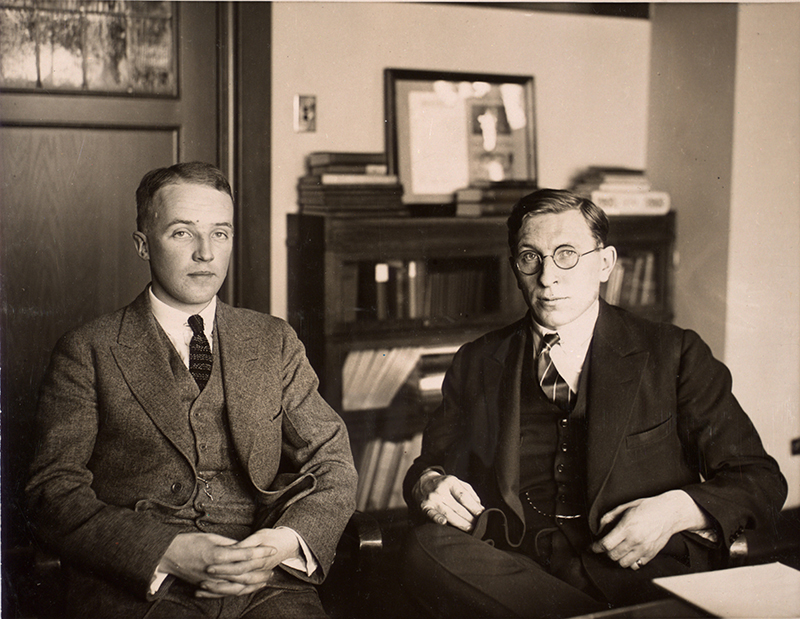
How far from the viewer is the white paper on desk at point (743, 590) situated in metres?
1.38

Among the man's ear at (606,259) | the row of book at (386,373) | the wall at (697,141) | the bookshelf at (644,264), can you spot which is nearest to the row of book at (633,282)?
the bookshelf at (644,264)

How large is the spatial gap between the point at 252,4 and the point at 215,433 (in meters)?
1.46

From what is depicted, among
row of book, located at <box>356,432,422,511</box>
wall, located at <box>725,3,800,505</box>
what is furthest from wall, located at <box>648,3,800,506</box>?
row of book, located at <box>356,432,422,511</box>

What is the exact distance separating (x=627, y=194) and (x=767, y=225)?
1.85 ft

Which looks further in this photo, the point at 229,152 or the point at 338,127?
the point at 338,127

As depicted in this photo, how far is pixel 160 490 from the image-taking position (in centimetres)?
155

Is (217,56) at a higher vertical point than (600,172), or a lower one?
higher

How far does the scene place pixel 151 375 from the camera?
1.56m

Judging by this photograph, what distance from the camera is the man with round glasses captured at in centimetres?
161

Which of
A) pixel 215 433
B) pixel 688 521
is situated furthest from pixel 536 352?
pixel 215 433

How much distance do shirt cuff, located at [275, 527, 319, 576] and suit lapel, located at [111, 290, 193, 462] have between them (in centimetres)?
29

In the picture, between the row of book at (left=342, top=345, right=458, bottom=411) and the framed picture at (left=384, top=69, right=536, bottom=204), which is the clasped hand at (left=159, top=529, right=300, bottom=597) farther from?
the framed picture at (left=384, top=69, right=536, bottom=204)

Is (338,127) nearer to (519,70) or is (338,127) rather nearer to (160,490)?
(519,70)

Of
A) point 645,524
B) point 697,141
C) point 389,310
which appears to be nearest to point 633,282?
point 697,141
